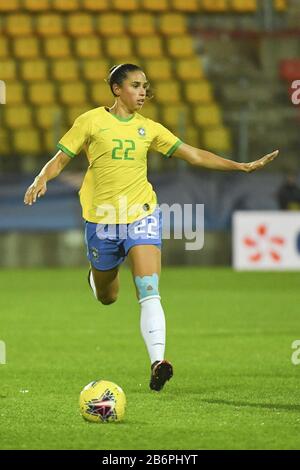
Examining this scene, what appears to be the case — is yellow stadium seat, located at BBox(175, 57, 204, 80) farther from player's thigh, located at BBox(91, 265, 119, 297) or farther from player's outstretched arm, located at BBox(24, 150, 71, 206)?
player's outstretched arm, located at BBox(24, 150, 71, 206)

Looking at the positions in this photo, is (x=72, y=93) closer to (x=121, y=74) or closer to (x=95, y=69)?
(x=95, y=69)

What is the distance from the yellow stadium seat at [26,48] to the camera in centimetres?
2352

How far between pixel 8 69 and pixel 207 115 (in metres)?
4.04

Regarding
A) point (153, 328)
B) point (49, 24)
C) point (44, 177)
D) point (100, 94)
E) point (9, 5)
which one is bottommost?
point (153, 328)

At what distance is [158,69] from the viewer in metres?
23.6

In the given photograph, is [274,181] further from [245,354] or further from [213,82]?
[245,354]

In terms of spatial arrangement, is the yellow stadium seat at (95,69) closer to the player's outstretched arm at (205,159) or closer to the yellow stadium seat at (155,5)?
the yellow stadium seat at (155,5)

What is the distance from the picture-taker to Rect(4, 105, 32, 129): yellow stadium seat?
21.8 metres

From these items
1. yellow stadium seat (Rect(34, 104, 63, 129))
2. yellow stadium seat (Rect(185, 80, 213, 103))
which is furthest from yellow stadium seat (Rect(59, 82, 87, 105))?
yellow stadium seat (Rect(185, 80, 213, 103))

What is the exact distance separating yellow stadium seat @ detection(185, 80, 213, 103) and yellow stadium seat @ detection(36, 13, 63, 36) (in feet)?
10.1

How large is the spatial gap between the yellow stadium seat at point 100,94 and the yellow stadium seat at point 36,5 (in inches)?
108

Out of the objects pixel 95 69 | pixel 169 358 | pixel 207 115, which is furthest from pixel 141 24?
pixel 169 358

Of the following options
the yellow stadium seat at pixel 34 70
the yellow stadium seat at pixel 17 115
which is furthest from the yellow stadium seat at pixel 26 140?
the yellow stadium seat at pixel 34 70

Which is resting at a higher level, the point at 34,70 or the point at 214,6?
the point at 214,6
